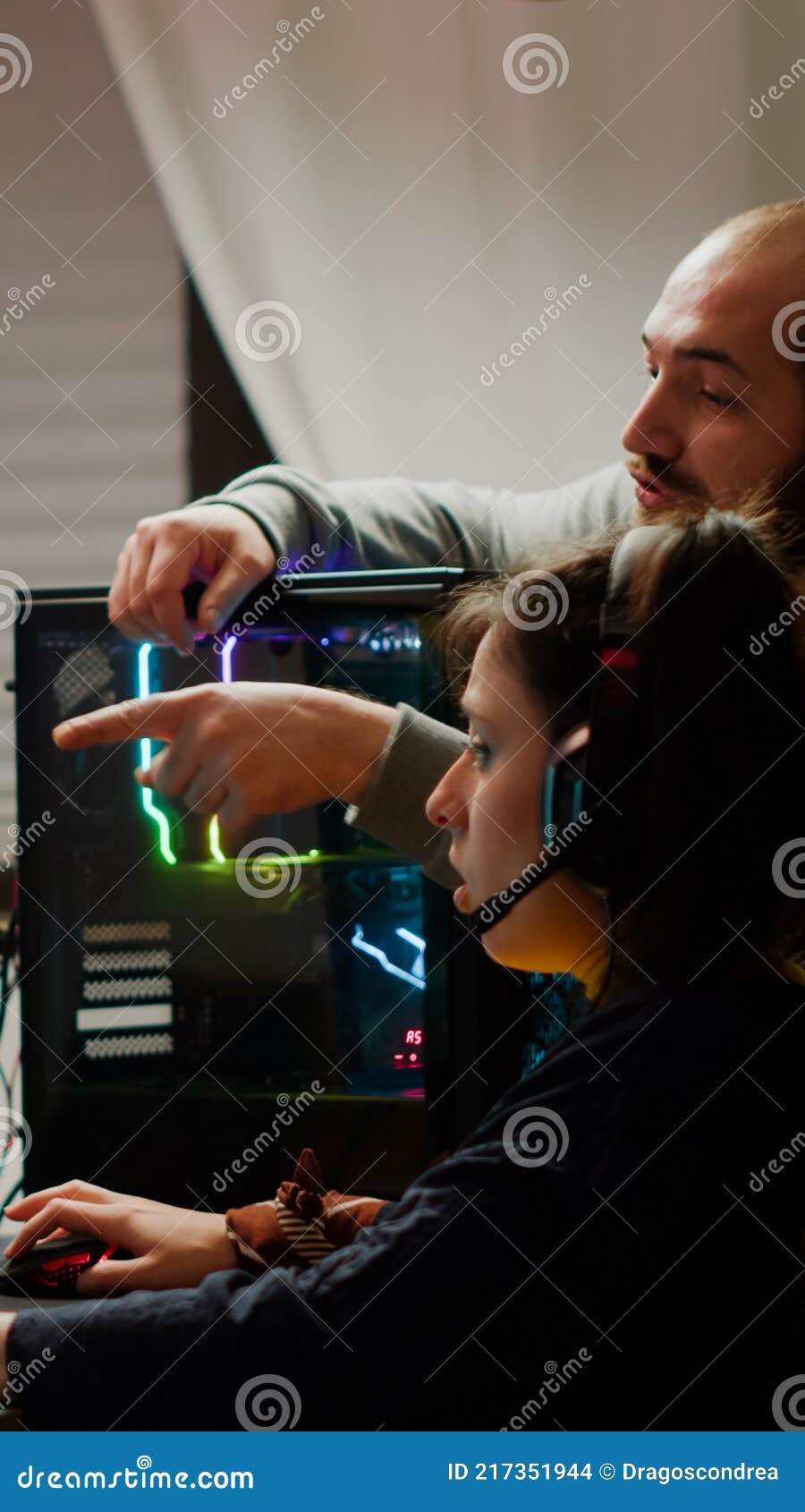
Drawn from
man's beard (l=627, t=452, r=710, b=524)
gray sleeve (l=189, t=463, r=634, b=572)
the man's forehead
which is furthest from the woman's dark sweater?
the man's forehead

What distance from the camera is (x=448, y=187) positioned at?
1669 mm

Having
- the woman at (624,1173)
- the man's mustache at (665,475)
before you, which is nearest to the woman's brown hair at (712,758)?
the woman at (624,1173)

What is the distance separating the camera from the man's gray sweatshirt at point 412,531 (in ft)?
2.90

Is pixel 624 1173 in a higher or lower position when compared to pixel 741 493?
lower

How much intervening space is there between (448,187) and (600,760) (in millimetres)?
1314

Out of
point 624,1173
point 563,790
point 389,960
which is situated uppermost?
point 563,790

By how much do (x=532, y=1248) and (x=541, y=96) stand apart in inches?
62.8

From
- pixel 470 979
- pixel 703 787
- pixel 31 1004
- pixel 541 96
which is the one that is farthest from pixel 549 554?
pixel 541 96

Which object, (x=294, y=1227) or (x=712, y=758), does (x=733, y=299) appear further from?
(x=294, y=1227)

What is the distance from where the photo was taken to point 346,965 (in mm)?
1003

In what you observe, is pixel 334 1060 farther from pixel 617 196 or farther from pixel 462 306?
pixel 617 196

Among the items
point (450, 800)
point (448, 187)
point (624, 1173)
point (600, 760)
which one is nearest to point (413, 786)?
point (450, 800)

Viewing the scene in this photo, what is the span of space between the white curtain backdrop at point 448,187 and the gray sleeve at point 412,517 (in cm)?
35

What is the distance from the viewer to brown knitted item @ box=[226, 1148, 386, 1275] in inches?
30.4
